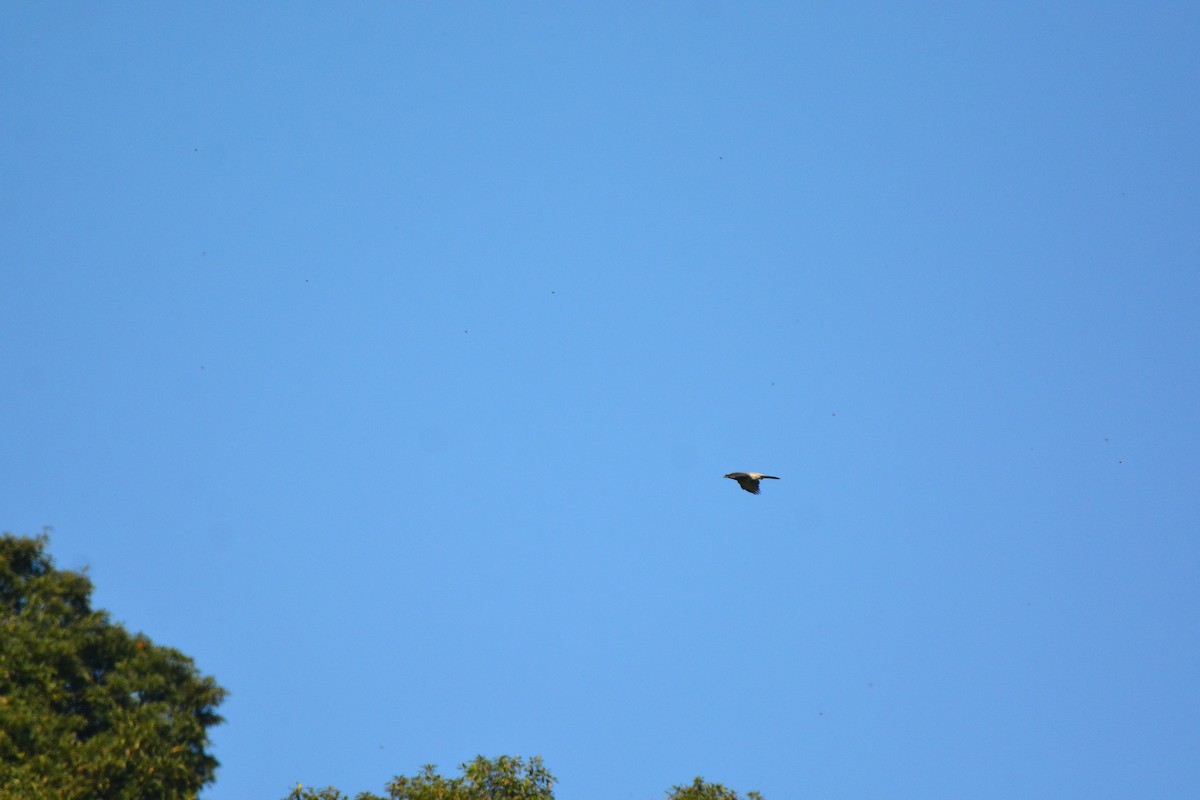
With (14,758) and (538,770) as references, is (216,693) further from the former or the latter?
(538,770)

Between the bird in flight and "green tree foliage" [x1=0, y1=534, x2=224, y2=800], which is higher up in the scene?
the bird in flight

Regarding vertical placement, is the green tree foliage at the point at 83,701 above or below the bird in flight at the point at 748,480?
below

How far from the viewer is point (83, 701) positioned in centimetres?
3322

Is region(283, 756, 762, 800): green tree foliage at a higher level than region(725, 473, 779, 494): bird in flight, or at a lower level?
lower

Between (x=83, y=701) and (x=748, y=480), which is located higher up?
(x=748, y=480)

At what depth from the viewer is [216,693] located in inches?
1391

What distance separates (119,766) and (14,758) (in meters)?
2.12

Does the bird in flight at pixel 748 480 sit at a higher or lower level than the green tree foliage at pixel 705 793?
higher

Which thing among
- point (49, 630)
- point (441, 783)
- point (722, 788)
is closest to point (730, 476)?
point (722, 788)

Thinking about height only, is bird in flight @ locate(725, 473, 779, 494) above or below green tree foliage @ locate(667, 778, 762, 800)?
above

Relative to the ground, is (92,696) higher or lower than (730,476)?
lower

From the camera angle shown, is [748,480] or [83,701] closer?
[748,480]

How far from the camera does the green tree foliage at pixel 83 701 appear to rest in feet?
101

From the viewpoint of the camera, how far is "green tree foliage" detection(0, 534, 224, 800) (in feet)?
101
